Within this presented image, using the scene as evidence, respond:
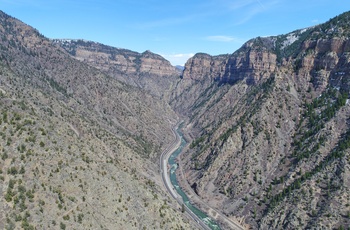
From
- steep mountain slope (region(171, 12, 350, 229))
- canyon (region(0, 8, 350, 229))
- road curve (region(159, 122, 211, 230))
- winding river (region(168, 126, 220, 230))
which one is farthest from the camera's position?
road curve (region(159, 122, 211, 230))

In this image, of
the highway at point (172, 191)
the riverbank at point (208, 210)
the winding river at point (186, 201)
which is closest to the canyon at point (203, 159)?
the riverbank at point (208, 210)

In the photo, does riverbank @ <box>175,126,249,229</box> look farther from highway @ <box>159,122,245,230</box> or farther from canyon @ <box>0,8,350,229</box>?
canyon @ <box>0,8,350,229</box>

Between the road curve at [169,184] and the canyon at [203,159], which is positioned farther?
the road curve at [169,184]

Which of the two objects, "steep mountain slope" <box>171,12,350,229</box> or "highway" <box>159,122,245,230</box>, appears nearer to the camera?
"steep mountain slope" <box>171,12,350,229</box>

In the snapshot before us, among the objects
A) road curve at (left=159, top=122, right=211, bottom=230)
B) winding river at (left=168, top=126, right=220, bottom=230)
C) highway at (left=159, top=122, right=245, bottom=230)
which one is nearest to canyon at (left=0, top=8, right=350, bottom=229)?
highway at (left=159, top=122, right=245, bottom=230)

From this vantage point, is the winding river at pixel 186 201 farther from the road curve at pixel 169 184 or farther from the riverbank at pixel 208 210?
the road curve at pixel 169 184

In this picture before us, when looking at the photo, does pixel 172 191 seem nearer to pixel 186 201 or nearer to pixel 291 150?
pixel 186 201

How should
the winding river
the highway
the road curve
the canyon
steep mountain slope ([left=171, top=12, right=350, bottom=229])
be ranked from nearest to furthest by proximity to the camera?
1. the canyon
2. steep mountain slope ([left=171, top=12, right=350, bottom=229])
3. the highway
4. the winding river
5. the road curve

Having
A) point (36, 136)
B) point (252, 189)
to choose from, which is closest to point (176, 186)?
Result: point (252, 189)

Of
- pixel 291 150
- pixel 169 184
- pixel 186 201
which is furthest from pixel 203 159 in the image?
pixel 291 150
